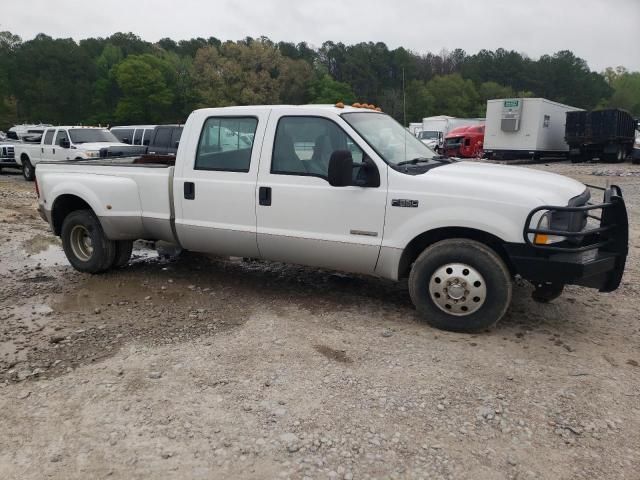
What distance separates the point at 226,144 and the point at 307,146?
92 centimetres

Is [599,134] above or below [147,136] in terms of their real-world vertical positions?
above

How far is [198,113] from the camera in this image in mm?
5547

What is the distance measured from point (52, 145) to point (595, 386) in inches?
658

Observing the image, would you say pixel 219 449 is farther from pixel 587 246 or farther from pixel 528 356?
pixel 587 246

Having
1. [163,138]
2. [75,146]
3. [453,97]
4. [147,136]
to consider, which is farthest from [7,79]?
[163,138]

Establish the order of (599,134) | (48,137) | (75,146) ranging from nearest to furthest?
(75,146), (48,137), (599,134)

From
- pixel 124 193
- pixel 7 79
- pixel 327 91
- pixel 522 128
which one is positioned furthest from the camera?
pixel 327 91

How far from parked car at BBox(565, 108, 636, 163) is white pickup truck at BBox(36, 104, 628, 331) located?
21.7 meters

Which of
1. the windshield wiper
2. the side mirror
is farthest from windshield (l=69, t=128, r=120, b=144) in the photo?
the side mirror

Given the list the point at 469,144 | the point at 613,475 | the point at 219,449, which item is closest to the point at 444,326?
the point at 613,475

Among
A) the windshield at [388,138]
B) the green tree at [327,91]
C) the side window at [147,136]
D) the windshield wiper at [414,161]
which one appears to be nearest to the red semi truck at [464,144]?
the side window at [147,136]

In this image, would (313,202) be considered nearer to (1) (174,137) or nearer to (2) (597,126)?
(1) (174,137)

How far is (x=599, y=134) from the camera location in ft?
77.9

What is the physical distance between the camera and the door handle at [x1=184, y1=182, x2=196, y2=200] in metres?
5.41
